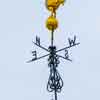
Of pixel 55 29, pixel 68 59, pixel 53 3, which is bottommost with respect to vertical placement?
pixel 68 59

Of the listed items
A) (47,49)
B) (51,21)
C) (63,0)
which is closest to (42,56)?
(47,49)

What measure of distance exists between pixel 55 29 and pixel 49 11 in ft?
1.44

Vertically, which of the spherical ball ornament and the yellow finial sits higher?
the yellow finial

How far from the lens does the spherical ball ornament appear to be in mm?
6949

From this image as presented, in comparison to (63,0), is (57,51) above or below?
below

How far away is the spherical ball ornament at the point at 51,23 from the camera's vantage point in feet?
22.8

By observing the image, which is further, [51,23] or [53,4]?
[53,4]

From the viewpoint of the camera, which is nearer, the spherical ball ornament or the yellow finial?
the spherical ball ornament

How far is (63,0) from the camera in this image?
719cm

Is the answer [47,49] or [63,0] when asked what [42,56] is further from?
[63,0]

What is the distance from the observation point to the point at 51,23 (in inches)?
274

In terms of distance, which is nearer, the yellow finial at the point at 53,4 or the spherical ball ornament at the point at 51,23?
the spherical ball ornament at the point at 51,23

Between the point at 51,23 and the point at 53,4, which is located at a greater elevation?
the point at 53,4

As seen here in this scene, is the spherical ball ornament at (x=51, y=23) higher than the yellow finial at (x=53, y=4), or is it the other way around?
the yellow finial at (x=53, y=4)
